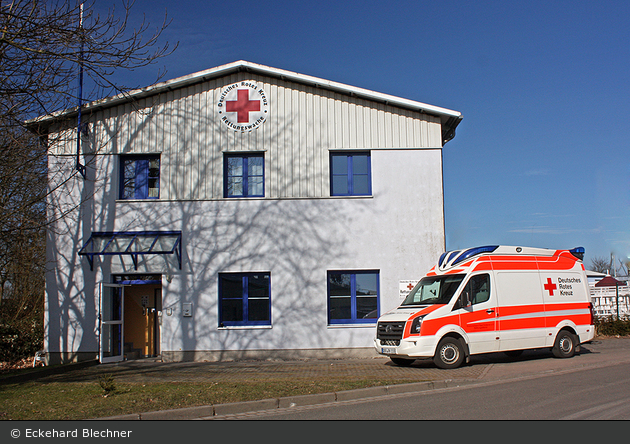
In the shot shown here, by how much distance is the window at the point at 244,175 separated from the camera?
1719 centimetres

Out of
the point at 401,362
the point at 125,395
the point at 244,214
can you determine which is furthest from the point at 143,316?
the point at 401,362

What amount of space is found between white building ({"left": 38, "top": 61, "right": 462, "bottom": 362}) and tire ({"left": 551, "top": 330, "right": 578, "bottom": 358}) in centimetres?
419

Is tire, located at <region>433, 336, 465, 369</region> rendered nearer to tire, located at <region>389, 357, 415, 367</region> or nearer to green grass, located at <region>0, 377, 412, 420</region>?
tire, located at <region>389, 357, 415, 367</region>

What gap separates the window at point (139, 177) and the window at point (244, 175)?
2.28 metres

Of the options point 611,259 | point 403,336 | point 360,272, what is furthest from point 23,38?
point 611,259

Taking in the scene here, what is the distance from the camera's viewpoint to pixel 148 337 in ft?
58.7

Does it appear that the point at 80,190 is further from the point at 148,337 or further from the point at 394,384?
the point at 394,384

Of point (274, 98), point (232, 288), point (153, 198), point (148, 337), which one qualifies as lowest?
point (148, 337)

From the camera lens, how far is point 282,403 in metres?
9.01

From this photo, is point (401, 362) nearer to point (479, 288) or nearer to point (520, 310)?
point (479, 288)

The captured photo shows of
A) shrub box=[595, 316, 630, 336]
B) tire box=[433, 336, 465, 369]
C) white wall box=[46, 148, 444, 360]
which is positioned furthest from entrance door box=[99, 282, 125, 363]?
shrub box=[595, 316, 630, 336]

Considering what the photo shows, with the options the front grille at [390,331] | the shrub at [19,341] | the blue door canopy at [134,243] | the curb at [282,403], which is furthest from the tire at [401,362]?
the shrub at [19,341]

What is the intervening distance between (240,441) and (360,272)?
10.6 meters

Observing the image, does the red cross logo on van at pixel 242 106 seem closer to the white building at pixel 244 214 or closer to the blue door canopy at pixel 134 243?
the white building at pixel 244 214
